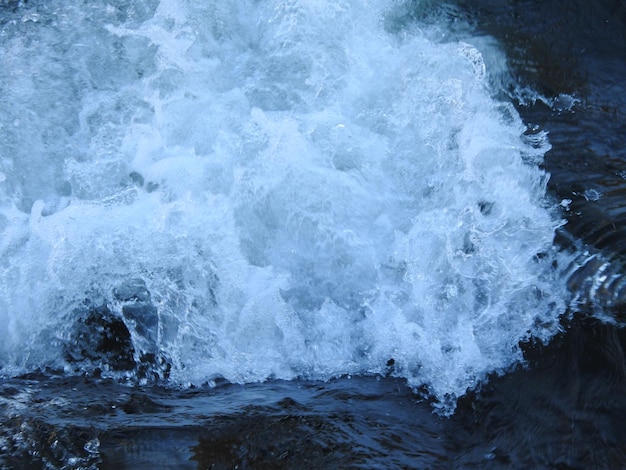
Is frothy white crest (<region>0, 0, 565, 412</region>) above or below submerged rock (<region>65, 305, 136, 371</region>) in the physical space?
above

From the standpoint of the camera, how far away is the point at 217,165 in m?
3.98

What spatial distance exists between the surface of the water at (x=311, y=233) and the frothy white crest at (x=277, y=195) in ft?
0.05

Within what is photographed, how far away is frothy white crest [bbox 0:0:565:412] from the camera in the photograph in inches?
130

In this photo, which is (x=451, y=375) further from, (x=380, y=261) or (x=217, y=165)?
(x=217, y=165)

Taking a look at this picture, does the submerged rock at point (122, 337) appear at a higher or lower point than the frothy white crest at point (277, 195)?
lower

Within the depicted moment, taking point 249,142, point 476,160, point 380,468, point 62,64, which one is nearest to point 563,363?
point 380,468

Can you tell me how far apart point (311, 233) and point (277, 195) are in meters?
0.32

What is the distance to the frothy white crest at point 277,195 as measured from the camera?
3.31 m

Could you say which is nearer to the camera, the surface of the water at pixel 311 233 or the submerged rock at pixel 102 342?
the surface of the water at pixel 311 233

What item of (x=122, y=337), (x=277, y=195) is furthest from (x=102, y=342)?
(x=277, y=195)

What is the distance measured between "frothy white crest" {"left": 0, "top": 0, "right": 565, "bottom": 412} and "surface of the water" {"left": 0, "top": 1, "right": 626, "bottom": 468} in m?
0.01

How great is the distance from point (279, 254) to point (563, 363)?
167 centimetres

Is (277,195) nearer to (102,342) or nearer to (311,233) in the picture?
(311,233)

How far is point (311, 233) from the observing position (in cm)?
382
